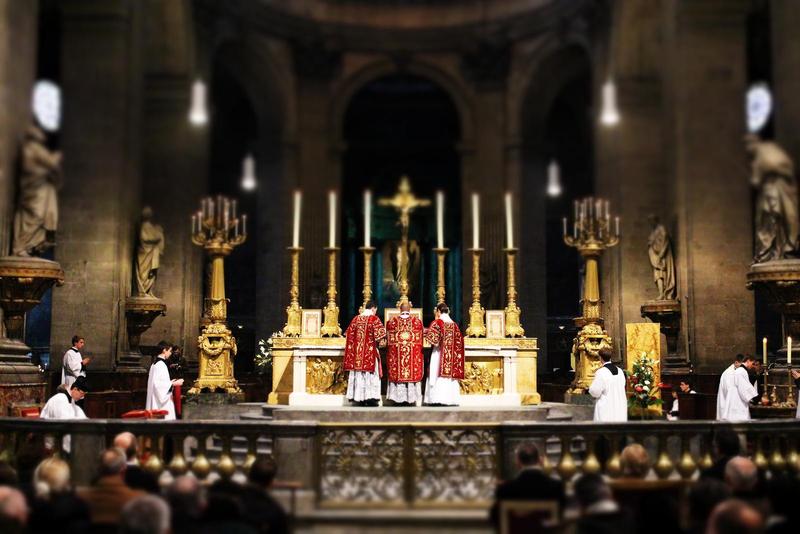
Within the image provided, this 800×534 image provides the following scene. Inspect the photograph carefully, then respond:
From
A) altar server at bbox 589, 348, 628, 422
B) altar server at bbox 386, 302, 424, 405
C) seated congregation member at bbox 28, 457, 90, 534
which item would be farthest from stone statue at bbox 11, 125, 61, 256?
seated congregation member at bbox 28, 457, 90, 534

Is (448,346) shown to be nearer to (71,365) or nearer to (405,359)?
(405,359)

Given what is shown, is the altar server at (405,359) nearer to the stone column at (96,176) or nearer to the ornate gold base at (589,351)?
the ornate gold base at (589,351)

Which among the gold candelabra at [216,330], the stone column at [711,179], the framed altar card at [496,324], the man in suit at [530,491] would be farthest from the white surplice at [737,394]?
the man in suit at [530,491]

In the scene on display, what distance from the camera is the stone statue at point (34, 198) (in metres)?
12.5

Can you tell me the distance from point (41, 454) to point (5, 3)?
6.38 meters

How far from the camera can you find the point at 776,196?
13.0m

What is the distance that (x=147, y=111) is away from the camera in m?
20.7

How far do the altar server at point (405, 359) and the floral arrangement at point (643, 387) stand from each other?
2579 millimetres

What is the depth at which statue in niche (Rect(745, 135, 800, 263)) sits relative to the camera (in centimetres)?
1297

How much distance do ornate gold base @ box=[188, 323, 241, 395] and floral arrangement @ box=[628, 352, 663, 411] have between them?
529cm

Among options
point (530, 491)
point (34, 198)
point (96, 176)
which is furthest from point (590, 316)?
point (530, 491)

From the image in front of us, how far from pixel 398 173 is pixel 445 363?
16.0 m

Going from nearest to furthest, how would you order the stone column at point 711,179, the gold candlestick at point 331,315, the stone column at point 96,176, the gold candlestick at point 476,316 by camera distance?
1. the gold candlestick at point 331,315
2. the gold candlestick at point 476,316
3. the stone column at point 711,179
4. the stone column at point 96,176

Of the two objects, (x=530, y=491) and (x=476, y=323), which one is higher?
(x=476, y=323)
